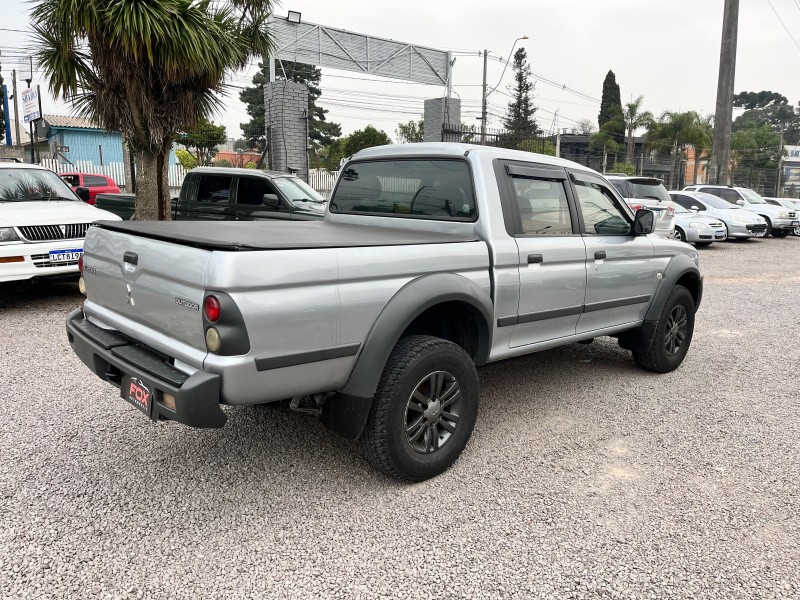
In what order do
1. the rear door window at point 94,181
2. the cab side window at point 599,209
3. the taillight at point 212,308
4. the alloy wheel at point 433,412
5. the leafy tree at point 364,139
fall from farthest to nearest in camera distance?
the leafy tree at point 364,139, the rear door window at point 94,181, the cab side window at point 599,209, the alloy wheel at point 433,412, the taillight at point 212,308

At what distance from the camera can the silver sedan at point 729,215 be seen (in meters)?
16.8

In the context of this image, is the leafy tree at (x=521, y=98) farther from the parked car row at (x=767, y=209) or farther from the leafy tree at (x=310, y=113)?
the parked car row at (x=767, y=209)

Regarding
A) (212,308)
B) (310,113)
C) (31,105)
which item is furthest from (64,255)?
(310,113)

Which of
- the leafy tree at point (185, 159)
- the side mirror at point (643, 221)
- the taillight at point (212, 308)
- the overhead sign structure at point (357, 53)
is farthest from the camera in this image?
the leafy tree at point (185, 159)

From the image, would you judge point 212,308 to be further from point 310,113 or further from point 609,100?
point 609,100

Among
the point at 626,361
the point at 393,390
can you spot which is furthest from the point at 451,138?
the point at 393,390

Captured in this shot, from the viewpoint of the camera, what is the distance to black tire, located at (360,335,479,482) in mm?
3000

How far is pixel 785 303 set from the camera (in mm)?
8805

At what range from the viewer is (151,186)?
939cm

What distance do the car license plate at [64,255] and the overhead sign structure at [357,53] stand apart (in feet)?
33.5

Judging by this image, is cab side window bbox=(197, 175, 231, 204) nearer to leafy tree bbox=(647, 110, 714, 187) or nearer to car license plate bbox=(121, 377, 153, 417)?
car license plate bbox=(121, 377, 153, 417)

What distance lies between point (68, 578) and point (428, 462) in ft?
5.63

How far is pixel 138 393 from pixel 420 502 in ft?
4.90

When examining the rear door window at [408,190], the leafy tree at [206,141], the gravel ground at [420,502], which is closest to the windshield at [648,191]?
the gravel ground at [420,502]
